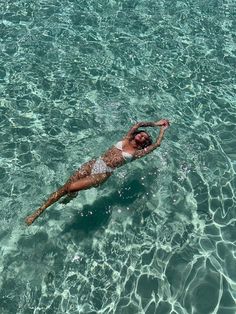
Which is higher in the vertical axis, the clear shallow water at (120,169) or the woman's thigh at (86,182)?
the woman's thigh at (86,182)

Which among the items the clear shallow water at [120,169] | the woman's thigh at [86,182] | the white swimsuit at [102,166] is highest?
the white swimsuit at [102,166]

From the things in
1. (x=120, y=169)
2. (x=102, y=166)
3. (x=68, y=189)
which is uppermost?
(x=102, y=166)

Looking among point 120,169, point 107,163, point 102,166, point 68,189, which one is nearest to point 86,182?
point 68,189

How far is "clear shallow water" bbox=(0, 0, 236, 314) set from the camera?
995cm

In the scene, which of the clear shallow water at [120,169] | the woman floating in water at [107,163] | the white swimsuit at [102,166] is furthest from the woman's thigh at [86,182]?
the clear shallow water at [120,169]

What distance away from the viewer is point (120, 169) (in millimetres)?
12453

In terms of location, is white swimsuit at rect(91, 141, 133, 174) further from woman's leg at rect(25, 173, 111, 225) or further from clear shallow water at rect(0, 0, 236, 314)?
clear shallow water at rect(0, 0, 236, 314)

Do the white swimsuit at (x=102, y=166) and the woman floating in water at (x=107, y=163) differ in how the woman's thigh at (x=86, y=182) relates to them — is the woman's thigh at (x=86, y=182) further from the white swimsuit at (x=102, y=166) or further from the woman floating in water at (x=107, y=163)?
the white swimsuit at (x=102, y=166)

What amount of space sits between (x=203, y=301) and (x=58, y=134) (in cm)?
692

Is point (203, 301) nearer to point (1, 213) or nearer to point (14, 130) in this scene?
point (1, 213)

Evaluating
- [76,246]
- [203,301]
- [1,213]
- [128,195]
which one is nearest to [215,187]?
[128,195]

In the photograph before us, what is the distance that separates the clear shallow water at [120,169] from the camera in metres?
9.95

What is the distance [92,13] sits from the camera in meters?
19.0

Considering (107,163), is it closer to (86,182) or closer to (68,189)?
(86,182)
